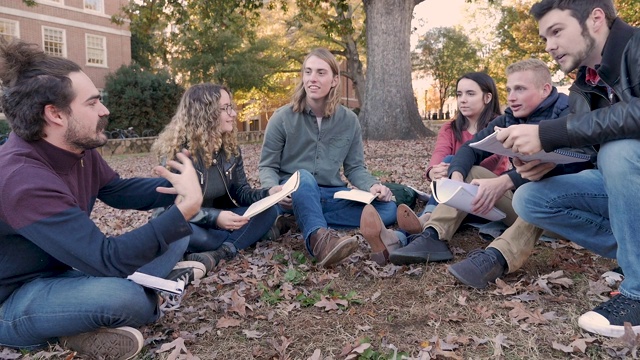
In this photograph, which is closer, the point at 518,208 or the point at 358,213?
the point at 518,208

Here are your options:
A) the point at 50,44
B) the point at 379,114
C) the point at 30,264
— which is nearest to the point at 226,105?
the point at 30,264

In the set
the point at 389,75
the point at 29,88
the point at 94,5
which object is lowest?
the point at 29,88

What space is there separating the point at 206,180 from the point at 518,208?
238cm

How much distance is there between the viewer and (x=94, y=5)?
100ft

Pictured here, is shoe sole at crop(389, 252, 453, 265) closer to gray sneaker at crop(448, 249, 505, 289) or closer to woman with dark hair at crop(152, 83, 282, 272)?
gray sneaker at crop(448, 249, 505, 289)

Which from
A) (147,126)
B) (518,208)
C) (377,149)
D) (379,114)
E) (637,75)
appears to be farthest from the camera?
(147,126)

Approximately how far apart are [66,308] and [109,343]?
0.91 ft

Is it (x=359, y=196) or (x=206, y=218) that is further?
(x=359, y=196)

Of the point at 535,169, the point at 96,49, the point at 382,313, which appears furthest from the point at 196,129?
the point at 96,49

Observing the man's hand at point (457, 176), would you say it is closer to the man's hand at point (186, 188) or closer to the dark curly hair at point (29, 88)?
the man's hand at point (186, 188)

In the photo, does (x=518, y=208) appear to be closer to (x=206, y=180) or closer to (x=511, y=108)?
(x=511, y=108)

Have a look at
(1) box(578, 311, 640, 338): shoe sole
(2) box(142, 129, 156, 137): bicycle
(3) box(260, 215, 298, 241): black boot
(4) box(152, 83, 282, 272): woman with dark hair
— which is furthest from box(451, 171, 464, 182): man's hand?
(2) box(142, 129, 156, 137): bicycle

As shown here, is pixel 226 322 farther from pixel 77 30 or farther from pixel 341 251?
pixel 77 30

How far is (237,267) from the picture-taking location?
13.8 feet
